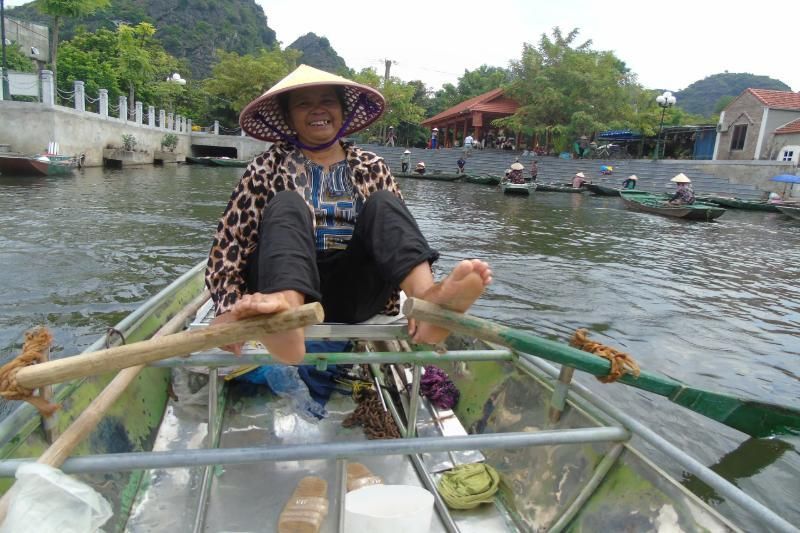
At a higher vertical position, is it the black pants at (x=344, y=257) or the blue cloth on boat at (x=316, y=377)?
the black pants at (x=344, y=257)

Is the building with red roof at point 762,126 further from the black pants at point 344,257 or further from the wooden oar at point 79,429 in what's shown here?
the wooden oar at point 79,429

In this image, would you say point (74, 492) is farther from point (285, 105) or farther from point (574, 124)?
point (574, 124)

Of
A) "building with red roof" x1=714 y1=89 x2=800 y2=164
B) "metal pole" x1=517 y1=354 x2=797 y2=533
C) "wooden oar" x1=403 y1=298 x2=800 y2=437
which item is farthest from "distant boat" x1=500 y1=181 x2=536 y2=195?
"metal pole" x1=517 y1=354 x2=797 y2=533

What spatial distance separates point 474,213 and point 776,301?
7.70 metres

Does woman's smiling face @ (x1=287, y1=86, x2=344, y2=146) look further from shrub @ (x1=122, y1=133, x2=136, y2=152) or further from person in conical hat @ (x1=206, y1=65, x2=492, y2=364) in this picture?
shrub @ (x1=122, y1=133, x2=136, y2=152)

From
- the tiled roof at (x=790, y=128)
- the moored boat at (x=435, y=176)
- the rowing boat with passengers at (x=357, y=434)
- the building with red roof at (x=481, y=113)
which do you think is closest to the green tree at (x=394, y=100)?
the building with red roof at (x=481, y=113)

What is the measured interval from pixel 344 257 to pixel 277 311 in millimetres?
712

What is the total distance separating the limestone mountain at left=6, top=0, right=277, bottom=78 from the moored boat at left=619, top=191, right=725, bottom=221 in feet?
158

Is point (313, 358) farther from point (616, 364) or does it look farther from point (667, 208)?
point (667, 208)

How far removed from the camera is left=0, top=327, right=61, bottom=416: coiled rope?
4.12ft

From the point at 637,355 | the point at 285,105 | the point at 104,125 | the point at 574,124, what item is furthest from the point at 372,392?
the point at 574,124

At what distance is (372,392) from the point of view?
2.56 m

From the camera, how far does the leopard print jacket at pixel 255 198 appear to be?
74.9 inches

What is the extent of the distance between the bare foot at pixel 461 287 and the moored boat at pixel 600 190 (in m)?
18.6
